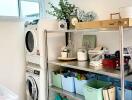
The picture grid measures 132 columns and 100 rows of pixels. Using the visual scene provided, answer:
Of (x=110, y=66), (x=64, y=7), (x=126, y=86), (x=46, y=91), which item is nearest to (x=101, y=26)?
(x=110, y=66)

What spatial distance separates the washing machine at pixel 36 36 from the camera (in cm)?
283

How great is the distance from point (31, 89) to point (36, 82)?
0.22 metres

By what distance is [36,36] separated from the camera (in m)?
2.86

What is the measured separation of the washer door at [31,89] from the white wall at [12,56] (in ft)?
0.76

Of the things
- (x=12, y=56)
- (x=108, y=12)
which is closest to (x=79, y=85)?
(x=108, y=12)

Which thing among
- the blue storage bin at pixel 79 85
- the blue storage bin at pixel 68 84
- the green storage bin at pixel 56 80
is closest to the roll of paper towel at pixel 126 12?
the blue storage bin at pixel 79 85

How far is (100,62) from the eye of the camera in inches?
94.3

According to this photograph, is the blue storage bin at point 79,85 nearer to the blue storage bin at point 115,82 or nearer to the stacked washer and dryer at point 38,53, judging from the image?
the blue storage bin at point 115,82

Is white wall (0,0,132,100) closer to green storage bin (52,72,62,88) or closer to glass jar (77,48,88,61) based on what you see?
glass jar (77,48,88,61)

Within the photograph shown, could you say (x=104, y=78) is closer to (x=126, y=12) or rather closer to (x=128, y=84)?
(x=128, y=84)

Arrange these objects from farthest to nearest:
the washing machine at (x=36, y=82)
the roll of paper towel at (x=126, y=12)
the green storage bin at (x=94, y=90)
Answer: the washing machine at (x=36, y=82)
the green storage bin at (x=94, y=90)
the roll of paper towel at (x=126, y=12)

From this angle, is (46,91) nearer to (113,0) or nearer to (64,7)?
(64,7)

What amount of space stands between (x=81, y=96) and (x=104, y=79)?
0.37m

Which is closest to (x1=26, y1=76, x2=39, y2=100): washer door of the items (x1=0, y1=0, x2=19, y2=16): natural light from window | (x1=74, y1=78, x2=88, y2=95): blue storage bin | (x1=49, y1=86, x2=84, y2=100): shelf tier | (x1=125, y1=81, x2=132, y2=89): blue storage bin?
(x1=49, y1=86, x2=84, y2=100): shelf tier
